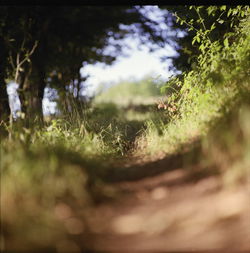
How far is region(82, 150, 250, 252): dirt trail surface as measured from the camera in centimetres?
177

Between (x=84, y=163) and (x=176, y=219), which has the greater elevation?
(x=84, y=163)

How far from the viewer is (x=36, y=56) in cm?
796

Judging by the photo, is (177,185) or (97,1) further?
(97,1)

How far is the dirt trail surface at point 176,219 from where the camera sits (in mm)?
1770

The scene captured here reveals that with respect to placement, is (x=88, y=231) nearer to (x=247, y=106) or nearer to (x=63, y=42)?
(x=247, y=106)

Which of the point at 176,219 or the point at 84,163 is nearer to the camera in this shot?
the point at 176,219

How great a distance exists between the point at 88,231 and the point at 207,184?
92cm

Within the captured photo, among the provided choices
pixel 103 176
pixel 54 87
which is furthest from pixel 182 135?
pixel 54 87

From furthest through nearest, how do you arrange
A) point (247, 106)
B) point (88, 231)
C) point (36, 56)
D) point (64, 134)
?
1. point (36, 56)
2. point (64, 134)
3. point (247, 106)
4. point (88, 231)

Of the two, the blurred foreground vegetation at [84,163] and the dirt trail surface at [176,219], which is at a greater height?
the blurred foreground vegetation at [84,163]

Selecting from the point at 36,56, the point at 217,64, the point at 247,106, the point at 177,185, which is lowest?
the point at 177,185

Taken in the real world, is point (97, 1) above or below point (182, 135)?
above

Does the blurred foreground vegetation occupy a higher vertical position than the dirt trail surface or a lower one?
higher

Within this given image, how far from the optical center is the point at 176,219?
1.92 m
